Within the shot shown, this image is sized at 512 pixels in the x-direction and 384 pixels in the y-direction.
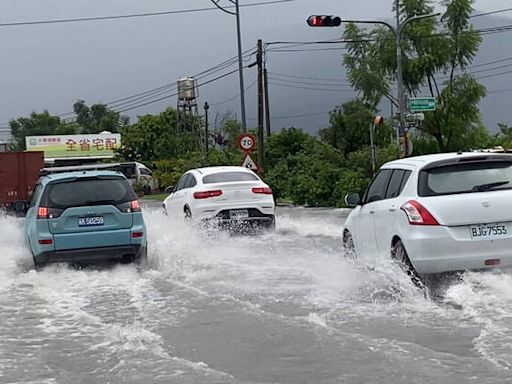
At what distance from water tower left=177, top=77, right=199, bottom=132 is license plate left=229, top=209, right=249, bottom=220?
54.8 m

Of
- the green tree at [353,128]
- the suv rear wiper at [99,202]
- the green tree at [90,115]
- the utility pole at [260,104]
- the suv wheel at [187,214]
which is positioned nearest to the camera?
the suv rear wiper at [99,202]

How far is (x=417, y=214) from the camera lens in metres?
9.30

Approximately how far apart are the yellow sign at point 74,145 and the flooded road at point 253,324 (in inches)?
2366

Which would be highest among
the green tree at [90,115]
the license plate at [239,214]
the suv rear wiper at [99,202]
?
the green tree at [90,115]

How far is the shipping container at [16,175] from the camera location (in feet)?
Result: 93.9

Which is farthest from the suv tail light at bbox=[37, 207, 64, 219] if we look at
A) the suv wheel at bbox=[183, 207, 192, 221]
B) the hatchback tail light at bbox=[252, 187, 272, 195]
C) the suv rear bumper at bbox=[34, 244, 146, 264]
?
the hatchback tail light at bbox=[252, 187, 272, 195]

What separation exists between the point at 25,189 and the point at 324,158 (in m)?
11.7

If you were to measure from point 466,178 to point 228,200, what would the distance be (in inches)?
368

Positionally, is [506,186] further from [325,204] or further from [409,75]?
[409,75]

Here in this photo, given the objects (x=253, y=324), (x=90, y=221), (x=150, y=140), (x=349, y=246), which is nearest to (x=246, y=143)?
(x=90, y=221)

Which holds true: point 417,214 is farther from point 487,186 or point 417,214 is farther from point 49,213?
point 49,213

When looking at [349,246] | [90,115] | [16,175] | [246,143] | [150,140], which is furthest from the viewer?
[90,115]

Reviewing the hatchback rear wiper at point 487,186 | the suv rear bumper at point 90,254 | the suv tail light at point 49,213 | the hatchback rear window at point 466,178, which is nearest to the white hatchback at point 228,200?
the suv rear bumper at point 90,254

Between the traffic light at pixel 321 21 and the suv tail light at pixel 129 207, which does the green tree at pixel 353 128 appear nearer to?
the traffic light at pixel 321 21
